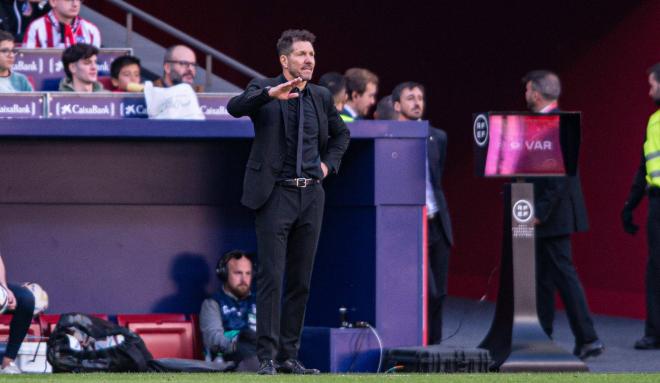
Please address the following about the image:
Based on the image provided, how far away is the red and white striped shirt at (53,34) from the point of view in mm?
13719

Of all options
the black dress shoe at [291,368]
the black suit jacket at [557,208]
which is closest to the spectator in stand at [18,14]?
the black suit jacket at [557,208]

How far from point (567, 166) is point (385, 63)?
8.73 metres

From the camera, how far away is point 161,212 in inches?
396

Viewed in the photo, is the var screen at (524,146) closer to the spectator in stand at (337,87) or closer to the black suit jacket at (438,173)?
the black suit jacket at (438,173)

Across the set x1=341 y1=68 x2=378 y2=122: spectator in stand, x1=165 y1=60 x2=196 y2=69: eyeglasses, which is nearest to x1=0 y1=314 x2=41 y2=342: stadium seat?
x1=341 y1=68 x2=378 y2=122: spectator in stand

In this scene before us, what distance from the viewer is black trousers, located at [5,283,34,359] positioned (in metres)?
8.71

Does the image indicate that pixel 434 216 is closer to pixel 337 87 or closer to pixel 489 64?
pixel 337 87

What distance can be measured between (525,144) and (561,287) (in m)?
1.87

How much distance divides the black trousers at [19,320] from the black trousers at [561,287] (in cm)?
387

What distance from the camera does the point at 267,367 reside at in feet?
26.9

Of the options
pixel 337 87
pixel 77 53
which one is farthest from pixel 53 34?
pixel 337 87

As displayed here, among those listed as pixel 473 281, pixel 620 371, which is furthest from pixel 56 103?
A: pixel 473 281

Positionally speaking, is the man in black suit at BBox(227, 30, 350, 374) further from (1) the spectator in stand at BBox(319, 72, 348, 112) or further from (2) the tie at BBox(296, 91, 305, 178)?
(1) the spectator in stand at BBox(319, 72, 348, 112)

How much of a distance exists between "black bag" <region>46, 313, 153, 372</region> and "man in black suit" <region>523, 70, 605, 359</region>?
3169 millimetres
